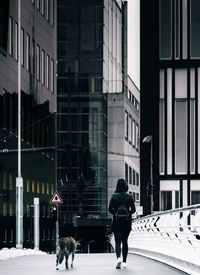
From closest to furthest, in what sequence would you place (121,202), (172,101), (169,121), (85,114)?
(121,202)
(172,101)
(169,121)
(85,114)

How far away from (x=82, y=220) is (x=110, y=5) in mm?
22404

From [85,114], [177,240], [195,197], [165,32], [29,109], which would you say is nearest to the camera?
[177,240]

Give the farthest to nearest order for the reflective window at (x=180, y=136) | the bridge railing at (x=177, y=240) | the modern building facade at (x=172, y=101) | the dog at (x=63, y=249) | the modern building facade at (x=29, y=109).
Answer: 1. the modern building facade at (x=29, y=109)
2. the reflective window at (x=180, y=136)
3. the modern building facade at (x=172, y=101)
4. the dog at (x=63, y=249)
5. the bridge railing at (x=177, y=240)

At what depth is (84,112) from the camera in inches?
3836

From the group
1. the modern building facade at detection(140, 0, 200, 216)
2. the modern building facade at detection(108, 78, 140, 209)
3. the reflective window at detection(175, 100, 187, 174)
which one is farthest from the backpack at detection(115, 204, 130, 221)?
the modern building facade at detection(108, 78, 140, 209)

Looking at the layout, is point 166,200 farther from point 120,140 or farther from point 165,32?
point 120,140

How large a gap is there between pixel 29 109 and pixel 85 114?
1420 centimetres

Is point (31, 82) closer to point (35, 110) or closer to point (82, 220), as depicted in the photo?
Result: point (35, 110)

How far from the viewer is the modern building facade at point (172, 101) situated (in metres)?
69.1

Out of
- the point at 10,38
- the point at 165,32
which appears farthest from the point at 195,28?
the point at 10,38

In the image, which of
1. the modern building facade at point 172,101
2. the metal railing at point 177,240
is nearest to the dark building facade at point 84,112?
the modern building facade at point 172,101

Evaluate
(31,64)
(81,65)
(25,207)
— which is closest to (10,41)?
(31,64)

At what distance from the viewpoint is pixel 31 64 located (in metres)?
83.6

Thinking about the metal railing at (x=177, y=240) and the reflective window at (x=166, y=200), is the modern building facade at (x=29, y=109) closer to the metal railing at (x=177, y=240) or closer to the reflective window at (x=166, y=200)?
the reflective window at (x=166, y=200)
